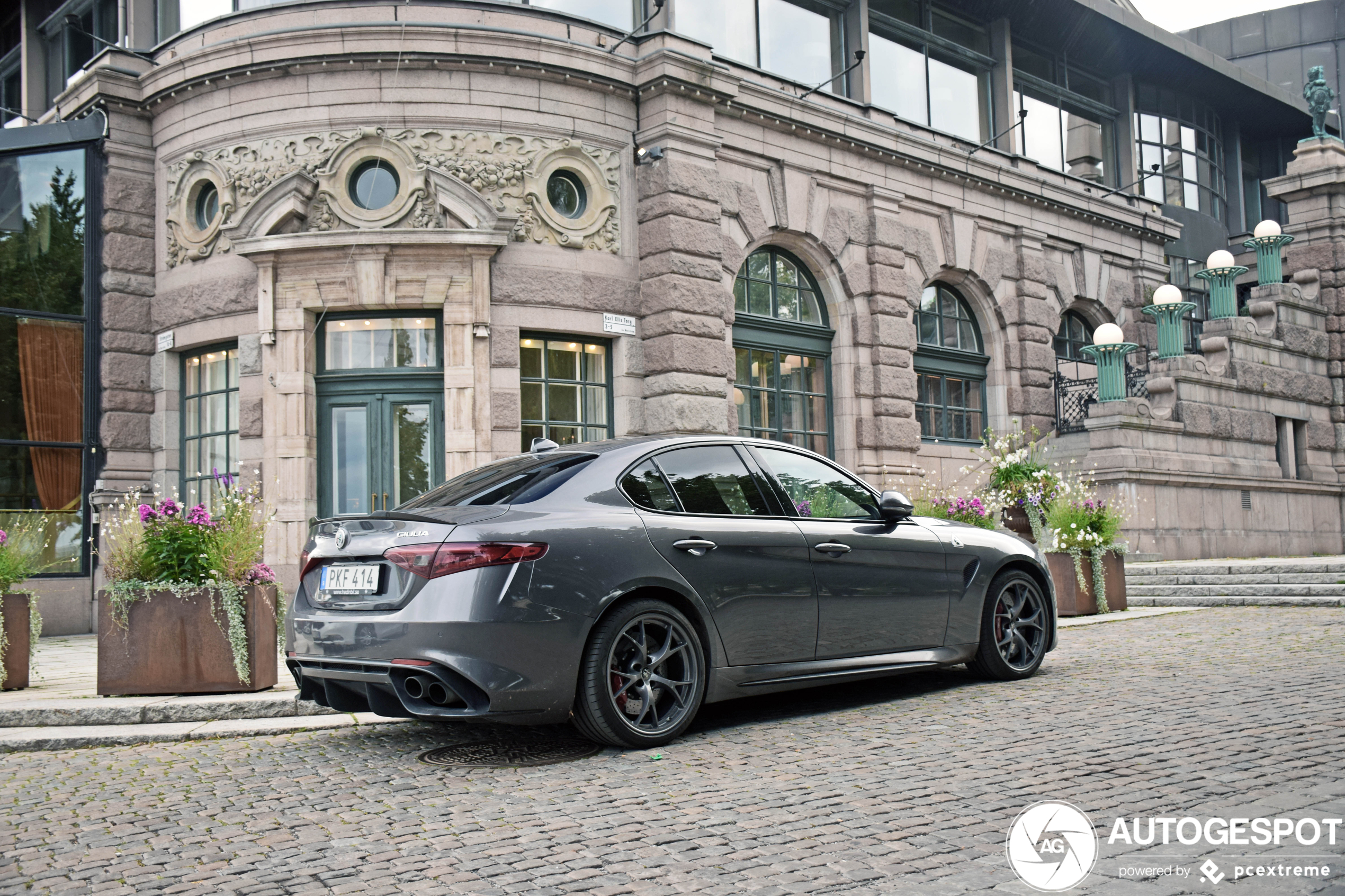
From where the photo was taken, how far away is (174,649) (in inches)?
303

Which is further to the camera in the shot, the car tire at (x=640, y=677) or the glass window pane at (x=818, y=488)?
the glass window pane at (x=818, y=488)

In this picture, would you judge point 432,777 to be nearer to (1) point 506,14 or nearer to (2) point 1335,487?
(1) point 506,14

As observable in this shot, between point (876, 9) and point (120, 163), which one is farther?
point (876, 9)

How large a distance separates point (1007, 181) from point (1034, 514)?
30.0 feet

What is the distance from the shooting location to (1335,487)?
25.1 meters

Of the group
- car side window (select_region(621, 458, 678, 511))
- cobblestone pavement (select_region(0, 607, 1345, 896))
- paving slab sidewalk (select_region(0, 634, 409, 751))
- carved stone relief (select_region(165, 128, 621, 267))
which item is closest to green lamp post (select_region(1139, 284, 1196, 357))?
carved stone relief (select_region(165, 128, 621, 267))

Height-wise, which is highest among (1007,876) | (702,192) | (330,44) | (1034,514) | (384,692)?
(330,44)

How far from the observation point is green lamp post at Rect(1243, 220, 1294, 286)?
25.9 metres

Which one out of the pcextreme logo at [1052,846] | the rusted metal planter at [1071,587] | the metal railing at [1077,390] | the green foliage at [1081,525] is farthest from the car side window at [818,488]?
the metal railing at [1077,390]

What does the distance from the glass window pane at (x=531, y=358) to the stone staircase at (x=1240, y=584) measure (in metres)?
8.13

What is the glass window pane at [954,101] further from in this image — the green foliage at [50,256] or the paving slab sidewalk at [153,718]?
the paving slab sidewalk at [153,718]

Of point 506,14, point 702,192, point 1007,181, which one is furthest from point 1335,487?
point 506,14

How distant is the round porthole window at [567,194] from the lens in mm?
15562

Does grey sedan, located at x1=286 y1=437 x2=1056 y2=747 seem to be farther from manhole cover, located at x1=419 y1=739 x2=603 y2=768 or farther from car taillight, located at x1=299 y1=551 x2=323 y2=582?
manhole cover, located at x1=419 y1=739 x2=603 y2=768
